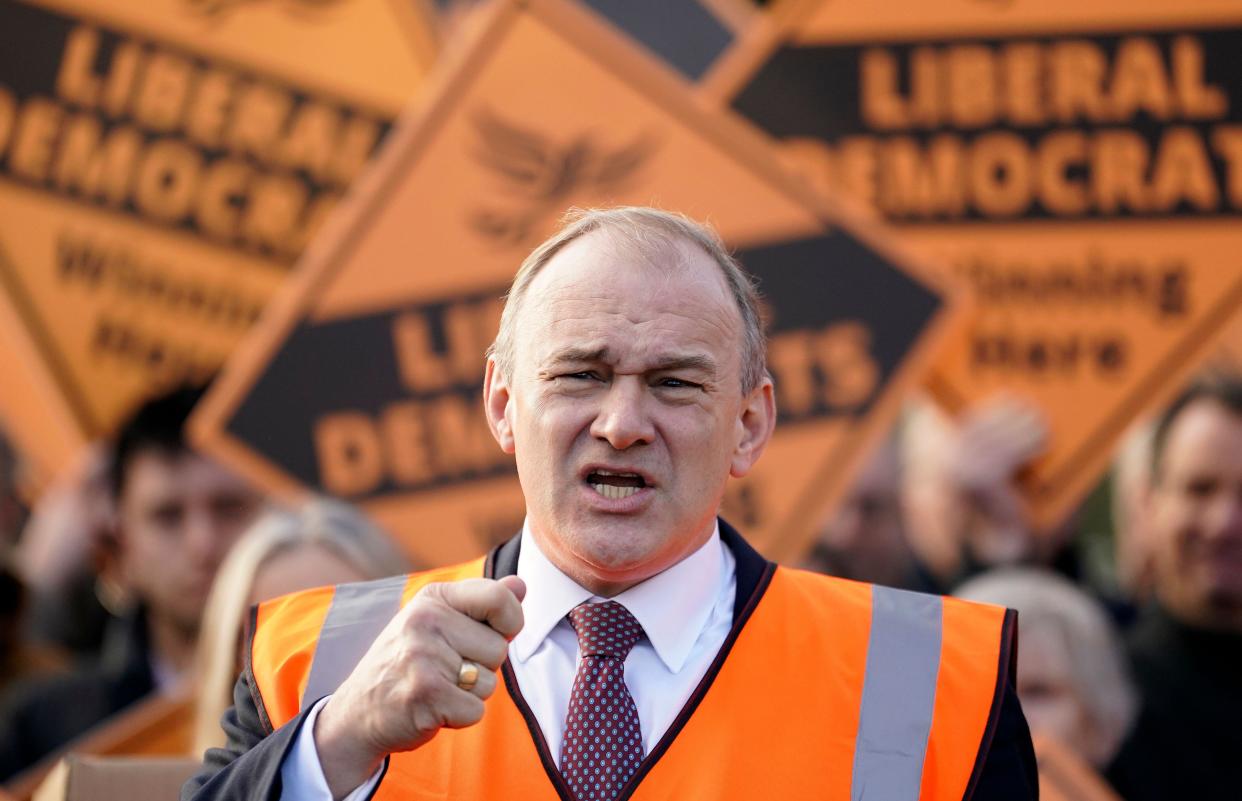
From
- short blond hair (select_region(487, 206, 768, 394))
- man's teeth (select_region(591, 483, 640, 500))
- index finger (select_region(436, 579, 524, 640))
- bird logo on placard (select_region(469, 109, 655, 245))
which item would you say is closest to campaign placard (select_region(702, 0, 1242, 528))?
bird logo on placard (select_region(469, 109, 655, 245))

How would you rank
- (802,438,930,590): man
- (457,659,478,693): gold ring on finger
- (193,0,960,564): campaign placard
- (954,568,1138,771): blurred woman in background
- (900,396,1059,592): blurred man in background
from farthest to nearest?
(802,438,930,590): man → (900,396,1059,592): blurred man in background → (193,0,960,564): campaign placard → (954,568,1138,771): blurred woman in background → (457,659,478,693): gold ring on finger

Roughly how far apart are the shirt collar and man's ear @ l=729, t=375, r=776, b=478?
0.14m

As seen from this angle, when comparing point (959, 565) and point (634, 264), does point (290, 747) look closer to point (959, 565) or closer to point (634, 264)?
point (634, 264)

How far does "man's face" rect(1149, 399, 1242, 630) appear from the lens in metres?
4.52

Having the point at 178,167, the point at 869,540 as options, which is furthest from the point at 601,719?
the point at 869,540

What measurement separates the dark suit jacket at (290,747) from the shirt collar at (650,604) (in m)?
0.06

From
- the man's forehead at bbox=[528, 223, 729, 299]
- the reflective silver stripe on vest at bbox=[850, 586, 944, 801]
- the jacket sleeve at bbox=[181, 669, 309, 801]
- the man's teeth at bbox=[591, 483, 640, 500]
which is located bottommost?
the jacket sleeve at bbox=[181, 669, 309, 801]

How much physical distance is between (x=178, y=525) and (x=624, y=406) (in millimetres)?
2724

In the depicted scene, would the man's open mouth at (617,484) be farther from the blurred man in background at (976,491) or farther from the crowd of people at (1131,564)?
the blurred man in background at (976,491)

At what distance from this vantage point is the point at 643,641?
233cm

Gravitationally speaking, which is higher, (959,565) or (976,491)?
(976,491)

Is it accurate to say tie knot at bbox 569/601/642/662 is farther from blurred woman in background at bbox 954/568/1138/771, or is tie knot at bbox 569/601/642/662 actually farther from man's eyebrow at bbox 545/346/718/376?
blurred woman in background at bbox 954/568/1138/771

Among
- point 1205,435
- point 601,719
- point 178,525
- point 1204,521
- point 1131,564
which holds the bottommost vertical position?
point 1131,564

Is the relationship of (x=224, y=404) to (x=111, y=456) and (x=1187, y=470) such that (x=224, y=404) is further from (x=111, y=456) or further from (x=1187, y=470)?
(x=1187, y=470)
